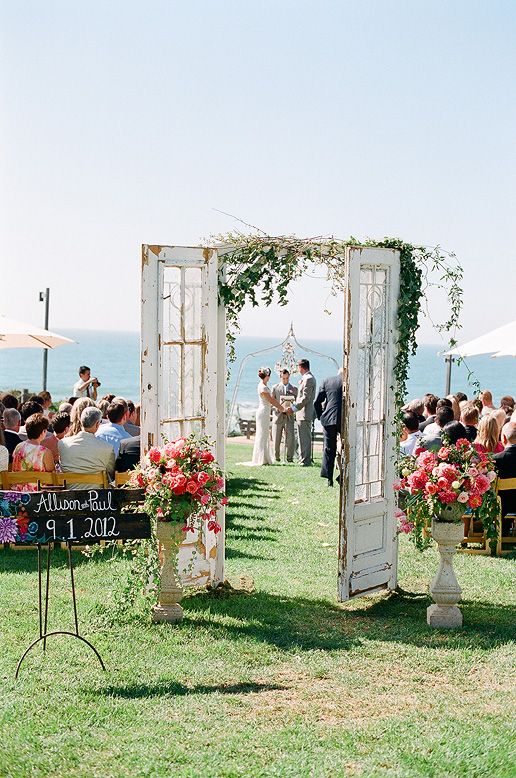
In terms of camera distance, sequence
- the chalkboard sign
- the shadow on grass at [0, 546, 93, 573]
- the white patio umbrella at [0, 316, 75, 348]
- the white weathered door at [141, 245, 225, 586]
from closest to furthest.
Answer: the chalkboard sign
the white weathered door at [141, 245, 225, 586]
the shadow on grass at [0, 546, 93, 573]
the white patio umbrella at [0, 316, 75, 348]

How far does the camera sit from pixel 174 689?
20.7ft

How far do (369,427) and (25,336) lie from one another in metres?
7.90

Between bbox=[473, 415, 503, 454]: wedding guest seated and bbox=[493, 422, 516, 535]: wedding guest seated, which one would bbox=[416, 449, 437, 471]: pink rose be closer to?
bbox=[493, 422, 516, 535]: wedding guest seated

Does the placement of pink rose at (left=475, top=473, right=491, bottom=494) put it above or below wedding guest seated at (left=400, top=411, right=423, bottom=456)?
below

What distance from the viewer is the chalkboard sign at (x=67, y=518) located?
6484 millimetres

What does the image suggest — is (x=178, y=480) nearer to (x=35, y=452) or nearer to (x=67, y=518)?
(x=67, y=518)

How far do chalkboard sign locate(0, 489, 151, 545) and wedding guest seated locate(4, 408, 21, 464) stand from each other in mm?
4792

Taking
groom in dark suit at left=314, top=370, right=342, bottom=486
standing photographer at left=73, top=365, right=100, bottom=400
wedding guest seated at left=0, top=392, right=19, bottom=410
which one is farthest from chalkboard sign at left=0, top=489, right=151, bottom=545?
standing photographer at left=73, top=365, right=100, bottom=400

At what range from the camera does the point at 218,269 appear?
866cm

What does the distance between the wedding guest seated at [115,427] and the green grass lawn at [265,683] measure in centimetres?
168

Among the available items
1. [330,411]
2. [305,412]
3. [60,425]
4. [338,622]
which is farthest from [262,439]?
[338,622]

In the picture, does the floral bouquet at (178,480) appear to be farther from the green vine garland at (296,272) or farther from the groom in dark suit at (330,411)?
the groom in dark suit at (330,411)

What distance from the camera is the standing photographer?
16.9 metres

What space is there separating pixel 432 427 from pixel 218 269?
3.94 m
